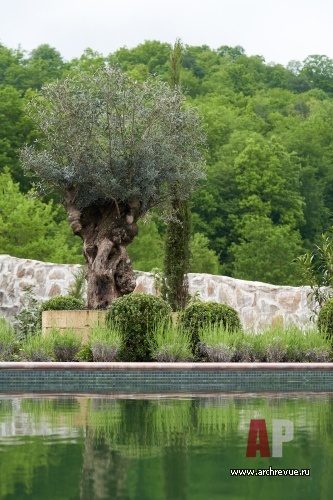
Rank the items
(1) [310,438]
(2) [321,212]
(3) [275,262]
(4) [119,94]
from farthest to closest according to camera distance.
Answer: (2) [321,212], (3) [275,262], (4) [119,94], (1) [310,438]

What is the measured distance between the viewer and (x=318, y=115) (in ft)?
172

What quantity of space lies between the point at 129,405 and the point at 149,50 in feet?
153

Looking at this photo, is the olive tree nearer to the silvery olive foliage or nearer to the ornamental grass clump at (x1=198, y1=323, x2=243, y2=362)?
the silvery olive foliage

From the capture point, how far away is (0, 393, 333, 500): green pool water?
17.3 feet

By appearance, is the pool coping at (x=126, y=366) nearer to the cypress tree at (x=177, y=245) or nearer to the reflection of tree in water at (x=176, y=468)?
the reflection of tree in water at (x=176, y=468)

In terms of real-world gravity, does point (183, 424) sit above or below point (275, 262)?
below

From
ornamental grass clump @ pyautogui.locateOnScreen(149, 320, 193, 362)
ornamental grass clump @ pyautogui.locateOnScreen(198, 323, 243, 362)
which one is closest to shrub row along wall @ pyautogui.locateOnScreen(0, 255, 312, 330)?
ornamental grass clump @ pyautogui.locateOnScreen(198, 323, 243, 362)

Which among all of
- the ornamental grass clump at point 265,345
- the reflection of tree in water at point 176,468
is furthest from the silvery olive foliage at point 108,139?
the reflection of tree in water at point 176,468

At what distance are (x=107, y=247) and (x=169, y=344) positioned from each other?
342 cm

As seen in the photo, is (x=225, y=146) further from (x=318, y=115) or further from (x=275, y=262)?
(x=275, y=262)

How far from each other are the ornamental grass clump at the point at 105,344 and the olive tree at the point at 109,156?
9.16 feet

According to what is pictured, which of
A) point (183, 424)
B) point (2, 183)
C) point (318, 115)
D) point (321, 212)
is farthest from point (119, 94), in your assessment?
point (318, 115)

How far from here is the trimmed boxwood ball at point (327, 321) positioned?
1534 cm

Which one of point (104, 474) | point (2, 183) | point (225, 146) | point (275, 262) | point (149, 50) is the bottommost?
point (104, 474)
